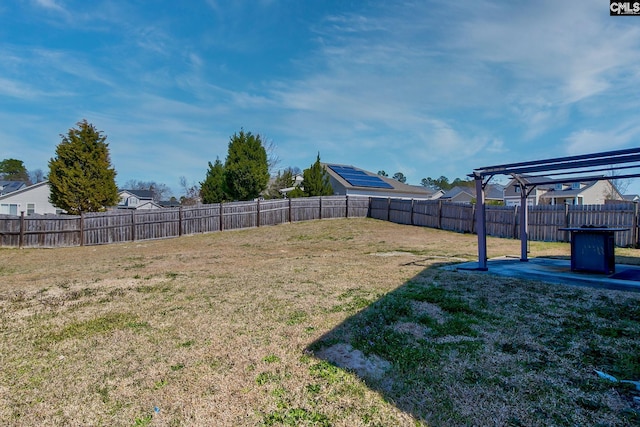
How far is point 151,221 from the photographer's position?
15.1 m

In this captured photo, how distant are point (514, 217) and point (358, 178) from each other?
15.5 metres

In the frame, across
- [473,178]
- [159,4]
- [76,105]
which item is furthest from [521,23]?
[76,105]

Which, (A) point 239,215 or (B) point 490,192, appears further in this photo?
(B) point 490,192

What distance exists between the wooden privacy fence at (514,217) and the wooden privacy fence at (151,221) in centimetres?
416

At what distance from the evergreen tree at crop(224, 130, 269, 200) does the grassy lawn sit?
15.3 metres

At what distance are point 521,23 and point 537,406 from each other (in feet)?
33.5

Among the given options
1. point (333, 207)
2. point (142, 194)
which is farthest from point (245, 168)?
point (142, 194)

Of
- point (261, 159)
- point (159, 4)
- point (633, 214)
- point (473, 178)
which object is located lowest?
point (633, 214)

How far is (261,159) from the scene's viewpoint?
22.4 meters

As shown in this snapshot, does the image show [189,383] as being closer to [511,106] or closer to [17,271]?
[17,271]

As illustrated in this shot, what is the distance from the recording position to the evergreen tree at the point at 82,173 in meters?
16.5

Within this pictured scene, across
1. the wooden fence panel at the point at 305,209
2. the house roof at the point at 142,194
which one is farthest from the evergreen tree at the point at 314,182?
the house roof at the point at 142,194

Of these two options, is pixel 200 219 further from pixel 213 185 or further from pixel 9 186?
pixel 9 186

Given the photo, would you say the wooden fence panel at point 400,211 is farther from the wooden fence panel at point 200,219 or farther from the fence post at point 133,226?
the fence post at point 133,226
